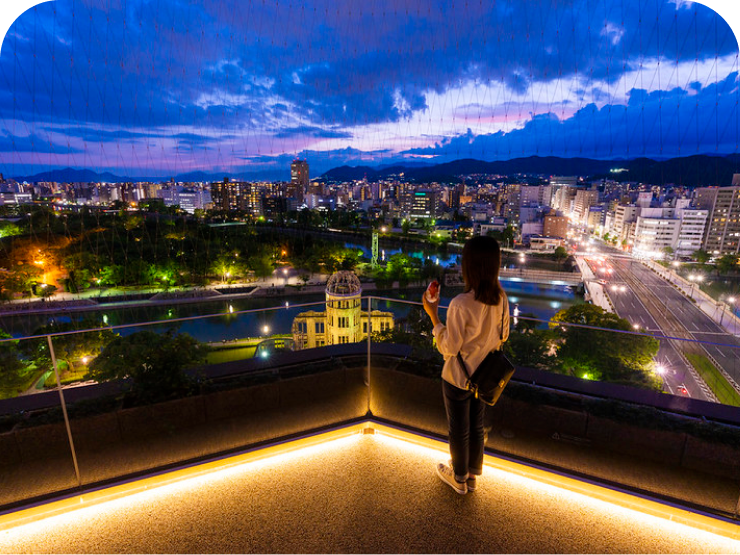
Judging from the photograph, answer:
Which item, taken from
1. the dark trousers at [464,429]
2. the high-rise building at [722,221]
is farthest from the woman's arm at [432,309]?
the high-rise building at [722,221]

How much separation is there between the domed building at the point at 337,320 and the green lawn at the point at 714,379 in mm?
15115

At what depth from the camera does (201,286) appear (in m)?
28.0

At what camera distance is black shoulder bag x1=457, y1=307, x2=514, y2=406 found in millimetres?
1354

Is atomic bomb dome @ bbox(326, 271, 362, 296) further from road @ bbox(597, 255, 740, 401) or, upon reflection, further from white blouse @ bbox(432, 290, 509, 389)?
white blouse @ bbox(432, 290, 509, 389)

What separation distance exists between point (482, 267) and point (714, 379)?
21708 millimetres

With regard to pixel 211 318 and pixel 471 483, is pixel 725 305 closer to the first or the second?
pixel 471 483

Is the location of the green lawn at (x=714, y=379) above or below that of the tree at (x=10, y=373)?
below

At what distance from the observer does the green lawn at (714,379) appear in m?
15.5

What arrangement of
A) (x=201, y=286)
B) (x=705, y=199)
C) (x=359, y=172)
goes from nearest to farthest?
(x=201, y=286)
(x=705, y=199)
(x=359, y=172)

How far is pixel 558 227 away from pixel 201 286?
47.7 m

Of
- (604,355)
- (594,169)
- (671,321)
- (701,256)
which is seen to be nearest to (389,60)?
(604,355)

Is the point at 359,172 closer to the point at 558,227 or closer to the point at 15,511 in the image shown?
the point at 558,227

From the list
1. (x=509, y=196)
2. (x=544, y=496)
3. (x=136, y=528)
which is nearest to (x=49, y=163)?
(x=136, y=528)

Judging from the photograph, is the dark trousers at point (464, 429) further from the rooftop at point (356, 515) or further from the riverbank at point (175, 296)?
the riverbank at point (175, 296)
